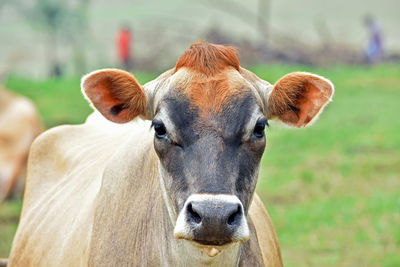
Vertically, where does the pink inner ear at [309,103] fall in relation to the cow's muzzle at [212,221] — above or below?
above

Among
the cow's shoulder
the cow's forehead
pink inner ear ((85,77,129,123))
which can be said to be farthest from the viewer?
the cow's shoulder

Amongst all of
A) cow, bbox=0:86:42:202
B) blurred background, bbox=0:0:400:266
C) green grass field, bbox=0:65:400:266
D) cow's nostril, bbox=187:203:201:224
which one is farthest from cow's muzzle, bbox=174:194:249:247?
cow, bbox=0:86:42:202

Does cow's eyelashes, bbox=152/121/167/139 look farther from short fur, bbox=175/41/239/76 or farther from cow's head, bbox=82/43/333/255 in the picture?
short fur, bbox=175/41/239/76

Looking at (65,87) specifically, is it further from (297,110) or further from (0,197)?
(297,110)

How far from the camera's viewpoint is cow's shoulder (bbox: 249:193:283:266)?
5160 mm

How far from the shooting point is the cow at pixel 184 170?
3949 mm

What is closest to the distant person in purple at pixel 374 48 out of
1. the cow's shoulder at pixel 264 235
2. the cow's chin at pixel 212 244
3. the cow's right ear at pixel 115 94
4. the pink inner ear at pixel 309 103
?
the cow's shoulder at pixel 264 235

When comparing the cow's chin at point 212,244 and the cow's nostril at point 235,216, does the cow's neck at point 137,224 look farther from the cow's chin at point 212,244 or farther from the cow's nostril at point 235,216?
the cow's nostril at point 235,216

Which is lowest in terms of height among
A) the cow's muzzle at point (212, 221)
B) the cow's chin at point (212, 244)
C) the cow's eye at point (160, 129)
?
the cow's chin at point (212, 244)

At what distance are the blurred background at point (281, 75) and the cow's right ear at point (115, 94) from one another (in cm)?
71

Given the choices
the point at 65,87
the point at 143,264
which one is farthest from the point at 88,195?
the point at 65,87

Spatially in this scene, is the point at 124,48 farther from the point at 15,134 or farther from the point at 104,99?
the point at 104,99

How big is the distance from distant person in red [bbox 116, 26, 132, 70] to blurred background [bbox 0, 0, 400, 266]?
0.03 meters

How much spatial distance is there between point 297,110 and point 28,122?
9.13m
